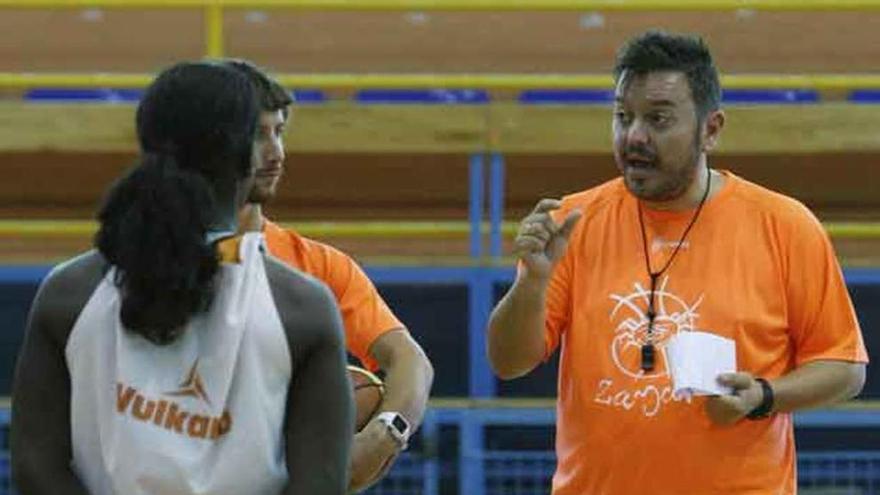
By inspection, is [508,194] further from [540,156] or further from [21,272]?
[21,272]

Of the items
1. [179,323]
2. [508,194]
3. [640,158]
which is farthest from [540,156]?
[179,323]

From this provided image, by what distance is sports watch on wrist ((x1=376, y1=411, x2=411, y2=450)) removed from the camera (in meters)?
3.94

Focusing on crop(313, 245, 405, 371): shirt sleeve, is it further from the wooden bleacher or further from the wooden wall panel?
the wooden wall panel

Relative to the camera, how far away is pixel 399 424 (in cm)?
396

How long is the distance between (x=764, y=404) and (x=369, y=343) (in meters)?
0.82

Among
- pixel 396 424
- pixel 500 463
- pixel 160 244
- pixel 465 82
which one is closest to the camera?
pixel 160 244

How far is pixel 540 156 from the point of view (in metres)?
9.13

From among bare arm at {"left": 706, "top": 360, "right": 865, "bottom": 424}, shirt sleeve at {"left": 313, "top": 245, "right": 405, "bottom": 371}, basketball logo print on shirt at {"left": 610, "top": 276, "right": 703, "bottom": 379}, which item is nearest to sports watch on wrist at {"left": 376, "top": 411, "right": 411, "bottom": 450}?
shirt sleeve at {"left": 313, "top": 245, "right": 405, "bottom": 371}

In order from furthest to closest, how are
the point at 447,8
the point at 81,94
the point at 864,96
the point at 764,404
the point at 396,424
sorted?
the point at 864,96, the point at 81,94, the point at 447,8, the point at 764,404, the point at 396,424

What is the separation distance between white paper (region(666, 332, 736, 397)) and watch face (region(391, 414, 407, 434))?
1.81 ft

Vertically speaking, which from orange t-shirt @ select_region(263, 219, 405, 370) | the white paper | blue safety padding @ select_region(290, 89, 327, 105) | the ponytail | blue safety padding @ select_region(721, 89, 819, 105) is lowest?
blue safety padding @ select_region(290, 89, 327, 105)

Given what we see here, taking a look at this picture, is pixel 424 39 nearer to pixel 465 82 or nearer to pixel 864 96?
pixel 864 96

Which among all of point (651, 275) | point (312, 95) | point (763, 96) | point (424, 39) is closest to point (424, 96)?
point (312, 95)

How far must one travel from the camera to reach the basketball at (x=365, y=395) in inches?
160
